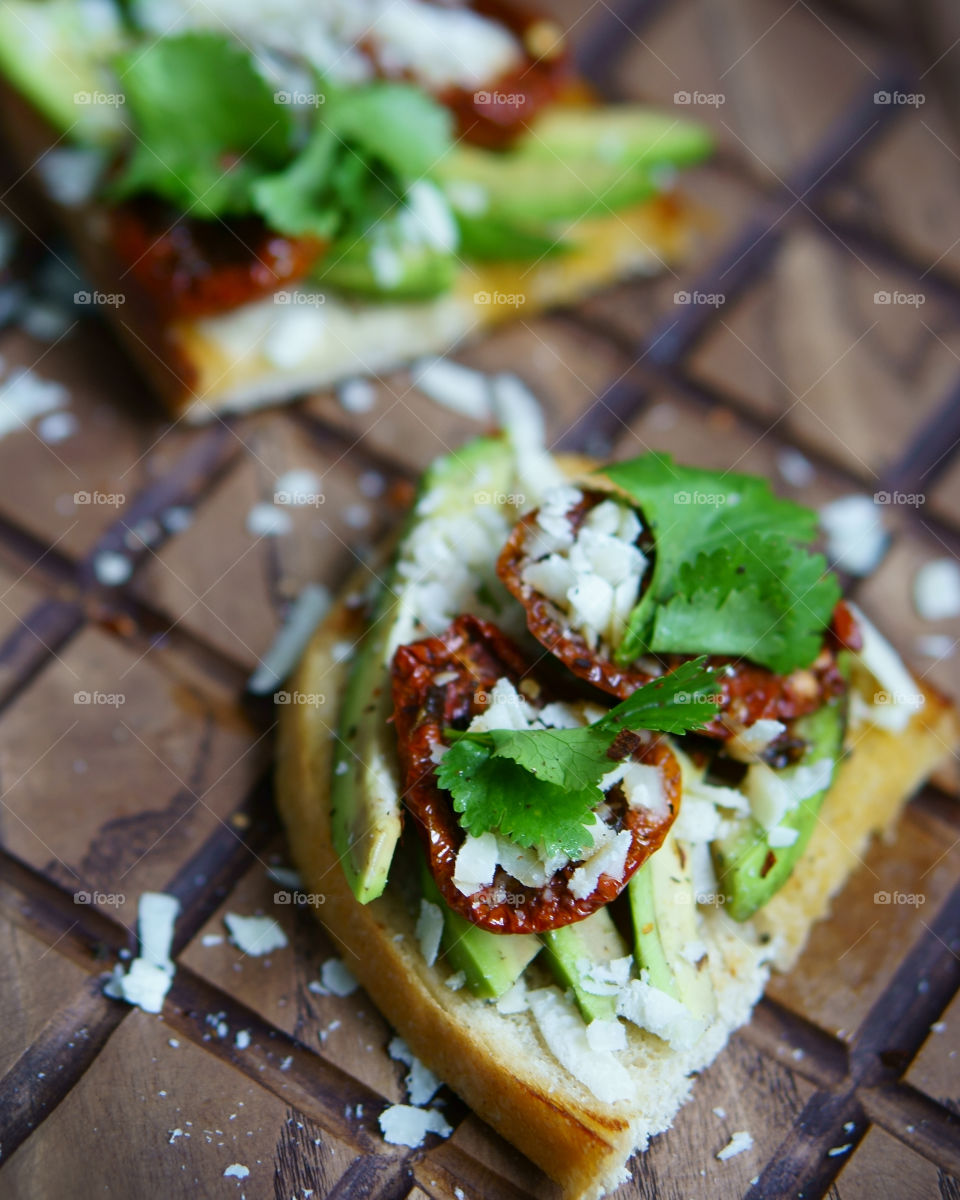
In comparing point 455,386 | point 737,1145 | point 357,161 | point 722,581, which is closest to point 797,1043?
point 737,1145

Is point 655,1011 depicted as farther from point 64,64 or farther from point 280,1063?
point 64,64

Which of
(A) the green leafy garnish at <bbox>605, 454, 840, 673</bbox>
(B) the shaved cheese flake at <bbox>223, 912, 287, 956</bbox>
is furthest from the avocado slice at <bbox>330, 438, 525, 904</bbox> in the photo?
(A) the green leafy garnish at <bbox>605, 454, 840, 673</bbox>

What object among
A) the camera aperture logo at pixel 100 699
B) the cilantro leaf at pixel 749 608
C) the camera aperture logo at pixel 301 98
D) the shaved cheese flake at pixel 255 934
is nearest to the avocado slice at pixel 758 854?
the cilantro leaf at pixel 749 608

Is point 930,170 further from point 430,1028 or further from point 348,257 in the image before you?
point 430,1028

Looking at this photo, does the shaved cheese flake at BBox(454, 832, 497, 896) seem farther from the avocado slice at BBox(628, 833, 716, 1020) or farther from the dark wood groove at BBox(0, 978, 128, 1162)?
the dark wood groove at BBox(0, 978, 128, 1162)

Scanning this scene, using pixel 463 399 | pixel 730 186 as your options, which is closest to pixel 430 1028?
pixel 463 399

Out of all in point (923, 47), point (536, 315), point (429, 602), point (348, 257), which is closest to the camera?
point (429, 602)
